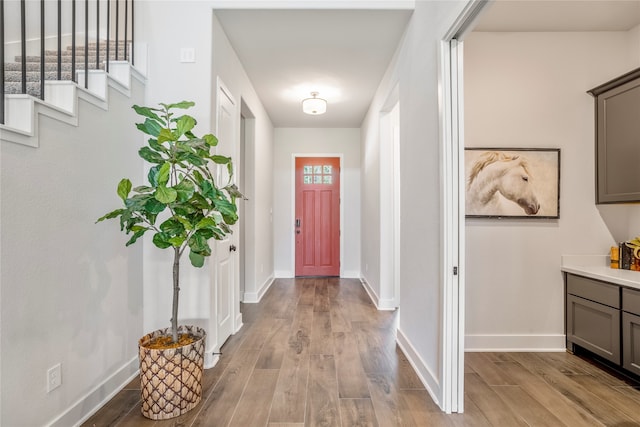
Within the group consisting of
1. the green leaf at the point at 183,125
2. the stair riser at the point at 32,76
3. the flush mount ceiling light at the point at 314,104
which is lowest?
the green leaf at the point at 183,125

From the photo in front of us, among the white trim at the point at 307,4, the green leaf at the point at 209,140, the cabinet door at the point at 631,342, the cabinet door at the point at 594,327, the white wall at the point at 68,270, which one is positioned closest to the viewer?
the white wall at the point at 68,270

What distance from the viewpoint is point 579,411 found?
1899 mm

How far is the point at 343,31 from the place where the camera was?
2773mm

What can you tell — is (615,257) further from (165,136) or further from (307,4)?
(165,136)

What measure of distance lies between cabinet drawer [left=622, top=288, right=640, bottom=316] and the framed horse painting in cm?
77

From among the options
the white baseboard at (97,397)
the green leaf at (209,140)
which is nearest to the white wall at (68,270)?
the white baseboard at (97,397)

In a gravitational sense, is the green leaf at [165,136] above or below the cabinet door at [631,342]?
above

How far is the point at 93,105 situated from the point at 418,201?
6.92 feet

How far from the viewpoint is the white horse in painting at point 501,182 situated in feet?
9.00

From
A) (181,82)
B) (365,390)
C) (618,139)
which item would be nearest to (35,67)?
(181,82)

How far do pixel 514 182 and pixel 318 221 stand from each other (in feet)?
11.6

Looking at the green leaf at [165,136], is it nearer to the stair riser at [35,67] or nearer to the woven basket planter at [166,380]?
the stair riser at [35,67]

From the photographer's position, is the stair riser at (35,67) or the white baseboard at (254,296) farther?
the white baseboard at (254,296)

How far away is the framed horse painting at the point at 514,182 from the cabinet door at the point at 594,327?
0.77 meters
